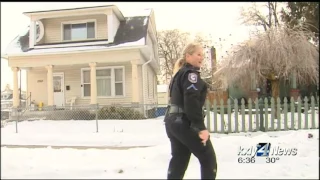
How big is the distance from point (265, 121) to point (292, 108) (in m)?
0.86

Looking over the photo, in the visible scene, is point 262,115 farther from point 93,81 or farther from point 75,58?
point 75,58

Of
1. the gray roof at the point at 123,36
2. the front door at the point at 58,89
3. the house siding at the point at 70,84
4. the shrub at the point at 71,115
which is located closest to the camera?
the shrub at the point at 71,115

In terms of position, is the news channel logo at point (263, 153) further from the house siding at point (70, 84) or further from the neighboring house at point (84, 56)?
the house siding at point (70, 84)

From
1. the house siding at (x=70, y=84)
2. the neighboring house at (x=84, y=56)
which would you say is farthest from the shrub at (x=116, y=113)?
the house siding at (x=70, y=84)

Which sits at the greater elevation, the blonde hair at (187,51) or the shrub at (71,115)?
the blonde hair at (187,51)

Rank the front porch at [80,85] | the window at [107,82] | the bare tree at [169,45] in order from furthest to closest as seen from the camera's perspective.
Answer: the bare tree at [169,45] < the window at [107,82] < the front porch at [80,85]

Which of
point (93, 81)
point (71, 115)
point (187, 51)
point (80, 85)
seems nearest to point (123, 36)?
point (93, 81)

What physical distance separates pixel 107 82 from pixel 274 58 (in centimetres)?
908

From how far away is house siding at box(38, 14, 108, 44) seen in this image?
18.3 metres

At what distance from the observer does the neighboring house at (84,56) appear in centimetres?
1684

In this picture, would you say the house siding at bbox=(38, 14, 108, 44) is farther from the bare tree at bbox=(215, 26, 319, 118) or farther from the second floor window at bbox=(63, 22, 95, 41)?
the bare tree at bbox=(215, 26, 319, 118)

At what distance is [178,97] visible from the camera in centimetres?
351

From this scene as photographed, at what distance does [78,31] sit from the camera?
18.6 meters

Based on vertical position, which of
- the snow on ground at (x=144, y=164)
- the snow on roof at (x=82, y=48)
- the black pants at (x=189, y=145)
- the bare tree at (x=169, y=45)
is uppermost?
the bare tree at (x=169, y=45)
